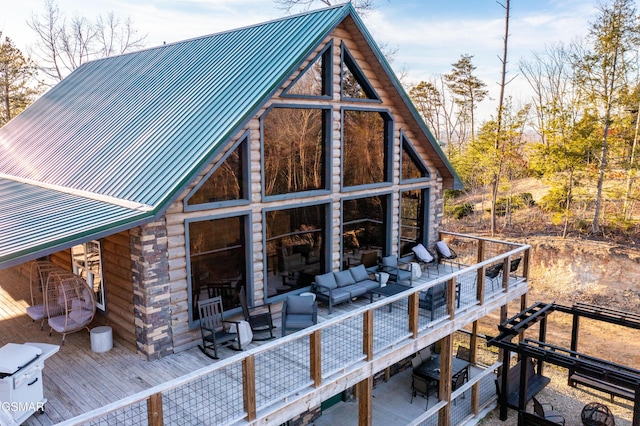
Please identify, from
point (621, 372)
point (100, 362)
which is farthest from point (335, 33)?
point (621, 372)

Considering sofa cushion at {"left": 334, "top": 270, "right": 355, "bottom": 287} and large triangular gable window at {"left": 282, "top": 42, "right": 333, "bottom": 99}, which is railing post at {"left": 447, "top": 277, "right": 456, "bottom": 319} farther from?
large triangular gable window at {"left": 282, "top": 42, "right": 333, "bottom": 99}

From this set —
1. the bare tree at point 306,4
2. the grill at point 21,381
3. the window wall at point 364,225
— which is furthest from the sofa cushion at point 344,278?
the bare tree at point 306,4

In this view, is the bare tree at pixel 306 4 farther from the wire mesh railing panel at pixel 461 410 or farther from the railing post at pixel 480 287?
the wire mesh railing panel at pixel 461 410

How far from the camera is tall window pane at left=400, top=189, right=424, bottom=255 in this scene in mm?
12898

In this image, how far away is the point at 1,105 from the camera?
27.5 metres

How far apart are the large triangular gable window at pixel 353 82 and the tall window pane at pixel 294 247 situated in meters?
2.70

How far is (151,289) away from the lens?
7.74m

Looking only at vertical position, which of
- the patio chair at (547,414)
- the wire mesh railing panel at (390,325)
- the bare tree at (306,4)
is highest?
the bare tree at (306,4)

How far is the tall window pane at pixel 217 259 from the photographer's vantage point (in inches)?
336

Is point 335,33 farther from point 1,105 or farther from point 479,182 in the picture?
point 1,105

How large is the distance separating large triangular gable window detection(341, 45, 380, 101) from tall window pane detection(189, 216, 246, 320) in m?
3.98

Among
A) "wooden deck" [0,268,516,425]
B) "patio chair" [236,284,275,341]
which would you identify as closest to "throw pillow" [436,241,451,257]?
"wooden deck" [0,268,516,425]

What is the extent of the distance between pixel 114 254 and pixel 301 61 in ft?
16.1

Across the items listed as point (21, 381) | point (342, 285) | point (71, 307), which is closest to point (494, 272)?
point (342, 285)
